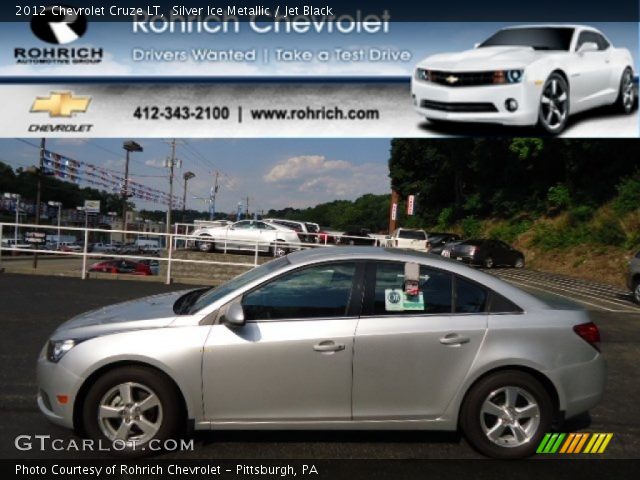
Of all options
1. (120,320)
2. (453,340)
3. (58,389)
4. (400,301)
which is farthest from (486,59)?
(58,389)

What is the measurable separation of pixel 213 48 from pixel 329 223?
470 ft

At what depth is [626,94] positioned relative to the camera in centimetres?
1688

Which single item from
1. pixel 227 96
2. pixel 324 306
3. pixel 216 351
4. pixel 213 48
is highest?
pixel 213 48

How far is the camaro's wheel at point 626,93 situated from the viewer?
53.1ft

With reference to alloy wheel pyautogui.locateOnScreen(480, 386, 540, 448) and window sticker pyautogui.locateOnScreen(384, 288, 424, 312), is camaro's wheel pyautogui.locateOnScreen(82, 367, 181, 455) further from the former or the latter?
alloy wheel pyautogui.locateOnScreen(480, 386, 540, 448)

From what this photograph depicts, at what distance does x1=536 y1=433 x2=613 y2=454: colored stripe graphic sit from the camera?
4184mm

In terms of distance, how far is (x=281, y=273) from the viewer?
4.09 meters

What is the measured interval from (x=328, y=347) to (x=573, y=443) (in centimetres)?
208

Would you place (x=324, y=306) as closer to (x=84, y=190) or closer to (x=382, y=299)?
(x=382, y=299)

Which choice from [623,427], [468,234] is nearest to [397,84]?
[623,427]

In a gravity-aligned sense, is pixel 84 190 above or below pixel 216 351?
above

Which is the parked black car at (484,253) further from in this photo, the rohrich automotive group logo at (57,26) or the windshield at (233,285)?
the windshield at (233,285)

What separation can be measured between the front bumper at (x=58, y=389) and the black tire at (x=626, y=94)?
1670 centimetres

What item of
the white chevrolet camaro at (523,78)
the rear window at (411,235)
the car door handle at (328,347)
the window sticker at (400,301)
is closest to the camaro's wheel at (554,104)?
the white chevrolet camaro at (523,78)
